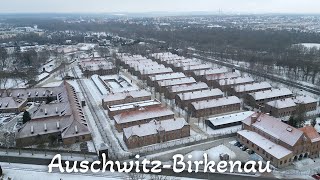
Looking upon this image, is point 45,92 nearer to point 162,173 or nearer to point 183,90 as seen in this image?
point 183,90

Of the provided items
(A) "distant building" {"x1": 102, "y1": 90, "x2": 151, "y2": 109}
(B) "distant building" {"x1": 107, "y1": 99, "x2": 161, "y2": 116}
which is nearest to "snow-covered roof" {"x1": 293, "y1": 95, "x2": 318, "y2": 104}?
(B) "distant building" {"x1": 107, "y1": 99, "x2": 161, "y2": 116}

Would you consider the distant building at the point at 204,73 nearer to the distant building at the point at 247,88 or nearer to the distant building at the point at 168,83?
the distant building at the point at 168,83

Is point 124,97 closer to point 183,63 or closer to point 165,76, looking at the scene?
point 165,76

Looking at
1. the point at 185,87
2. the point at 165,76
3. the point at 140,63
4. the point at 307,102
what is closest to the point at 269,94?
the point at 307,102

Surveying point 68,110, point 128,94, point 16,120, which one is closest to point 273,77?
point 128,94

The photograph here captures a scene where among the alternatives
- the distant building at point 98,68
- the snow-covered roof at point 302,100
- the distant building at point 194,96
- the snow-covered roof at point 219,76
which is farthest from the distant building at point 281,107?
the distant building at point 98,68
